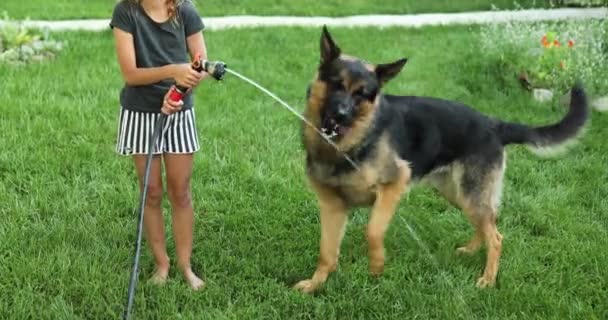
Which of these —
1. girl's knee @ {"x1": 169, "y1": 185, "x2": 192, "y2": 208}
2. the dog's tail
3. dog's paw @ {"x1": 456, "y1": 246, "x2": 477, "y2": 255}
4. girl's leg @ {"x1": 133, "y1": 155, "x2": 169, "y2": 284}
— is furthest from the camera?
dog's paw @ {"x1": 456, "y1": 246, "x2": 477, "y2": 255}

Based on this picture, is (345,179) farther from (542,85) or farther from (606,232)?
(542,85)

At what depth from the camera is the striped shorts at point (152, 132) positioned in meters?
3.50

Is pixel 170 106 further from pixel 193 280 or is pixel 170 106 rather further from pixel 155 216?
pixel 193 280

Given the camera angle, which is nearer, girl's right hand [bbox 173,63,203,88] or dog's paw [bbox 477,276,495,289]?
girl's right hand [bbox 173,63,203,88]

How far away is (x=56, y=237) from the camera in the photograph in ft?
13.8

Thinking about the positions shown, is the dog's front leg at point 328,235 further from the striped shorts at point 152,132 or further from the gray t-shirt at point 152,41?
the gray t-shirt at point 152,41

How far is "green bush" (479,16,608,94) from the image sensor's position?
7496 mm

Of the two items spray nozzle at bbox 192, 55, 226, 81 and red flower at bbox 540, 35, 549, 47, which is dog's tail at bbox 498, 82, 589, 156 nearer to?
spray nozzle at bbox 192, 55, 226, 81

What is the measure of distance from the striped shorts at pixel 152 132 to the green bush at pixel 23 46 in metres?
4.44

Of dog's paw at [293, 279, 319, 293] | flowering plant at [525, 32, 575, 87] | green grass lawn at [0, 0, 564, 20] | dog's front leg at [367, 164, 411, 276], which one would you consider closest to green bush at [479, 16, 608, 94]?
flowering plant at [525, 32, 575, 87]

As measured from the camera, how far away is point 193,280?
387 cm

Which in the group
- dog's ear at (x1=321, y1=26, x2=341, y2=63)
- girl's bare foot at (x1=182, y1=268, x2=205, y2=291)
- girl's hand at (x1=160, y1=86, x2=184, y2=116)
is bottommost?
girl's bare foot at (x1=182, y1=268, x2=205, y2=291)

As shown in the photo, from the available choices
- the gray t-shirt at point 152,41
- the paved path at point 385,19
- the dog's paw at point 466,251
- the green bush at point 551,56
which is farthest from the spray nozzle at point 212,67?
the paved path at point 385,19

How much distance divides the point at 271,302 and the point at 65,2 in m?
8.69
